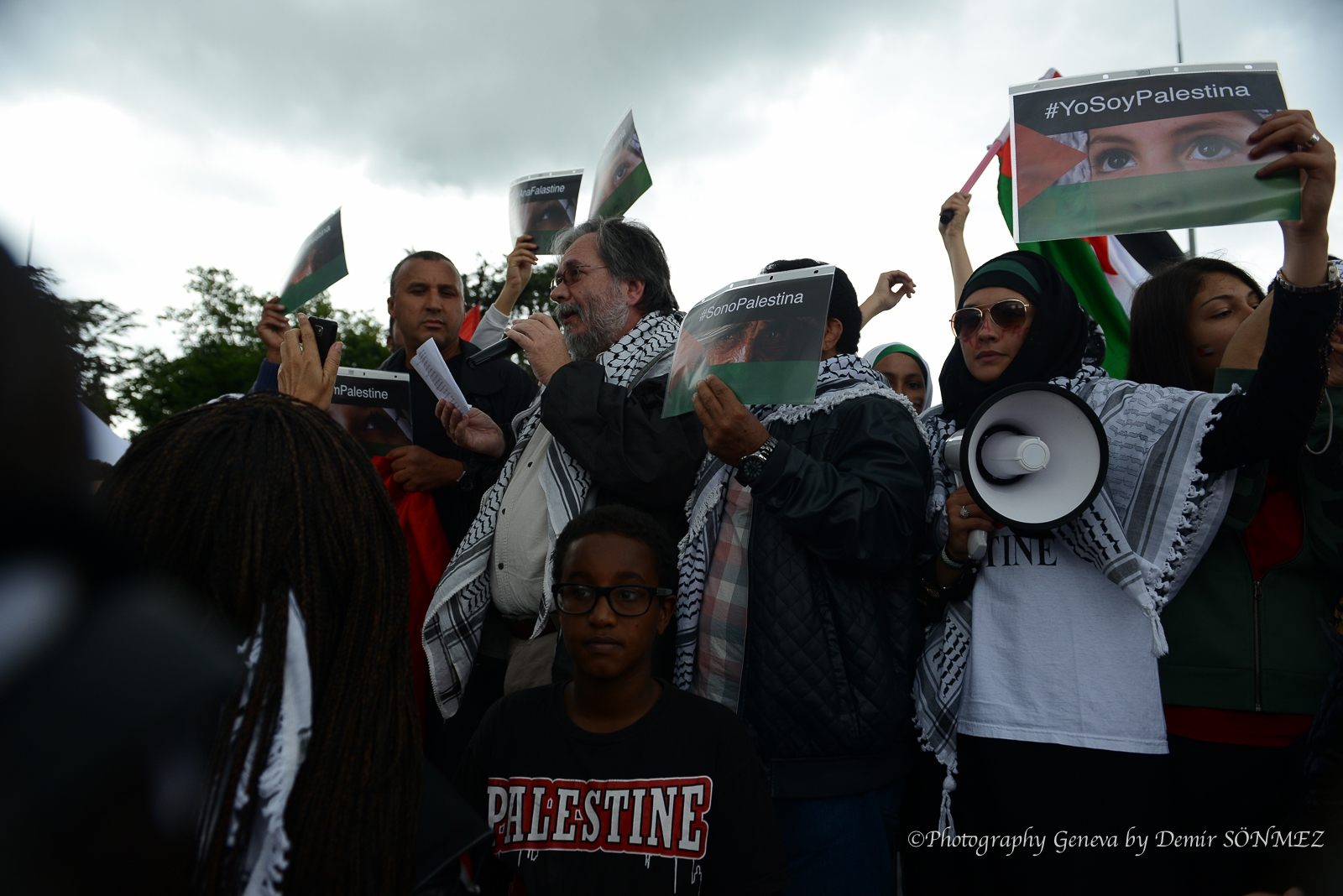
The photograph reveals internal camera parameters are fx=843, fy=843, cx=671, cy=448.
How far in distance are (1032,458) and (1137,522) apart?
28 cm

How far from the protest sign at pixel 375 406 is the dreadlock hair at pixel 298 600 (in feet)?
6.07

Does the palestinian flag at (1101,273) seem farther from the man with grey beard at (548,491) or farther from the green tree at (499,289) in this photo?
the green tree at (499,289)

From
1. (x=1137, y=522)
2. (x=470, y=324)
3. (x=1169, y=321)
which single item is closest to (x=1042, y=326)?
(x=1169, y=321)

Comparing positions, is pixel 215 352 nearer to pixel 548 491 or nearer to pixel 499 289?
pixel 499 289

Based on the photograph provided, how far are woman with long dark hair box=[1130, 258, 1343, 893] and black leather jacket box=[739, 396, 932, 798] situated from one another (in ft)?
2.08

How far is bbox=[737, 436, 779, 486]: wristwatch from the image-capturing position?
2.08 meters

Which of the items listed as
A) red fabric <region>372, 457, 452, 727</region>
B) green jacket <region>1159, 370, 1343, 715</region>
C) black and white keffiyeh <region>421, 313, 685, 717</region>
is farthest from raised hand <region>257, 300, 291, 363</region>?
green jacket <region>1159, 370, 1343, 715</region>

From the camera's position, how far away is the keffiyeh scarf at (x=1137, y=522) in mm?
1915

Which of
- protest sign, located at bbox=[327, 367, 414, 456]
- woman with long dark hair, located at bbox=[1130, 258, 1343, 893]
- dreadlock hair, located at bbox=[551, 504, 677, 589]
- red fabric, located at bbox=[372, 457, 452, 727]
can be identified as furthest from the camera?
protest sign, located at bbox=[327, 367, 414, 456]

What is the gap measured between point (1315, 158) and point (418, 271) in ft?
10.8

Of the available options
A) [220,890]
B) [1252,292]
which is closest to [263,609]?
[220,890]

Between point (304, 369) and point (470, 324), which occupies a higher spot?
point (470, 324)

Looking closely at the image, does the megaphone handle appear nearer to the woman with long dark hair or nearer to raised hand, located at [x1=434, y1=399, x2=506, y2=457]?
the woman with long dark hair

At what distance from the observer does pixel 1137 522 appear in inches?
77.4
